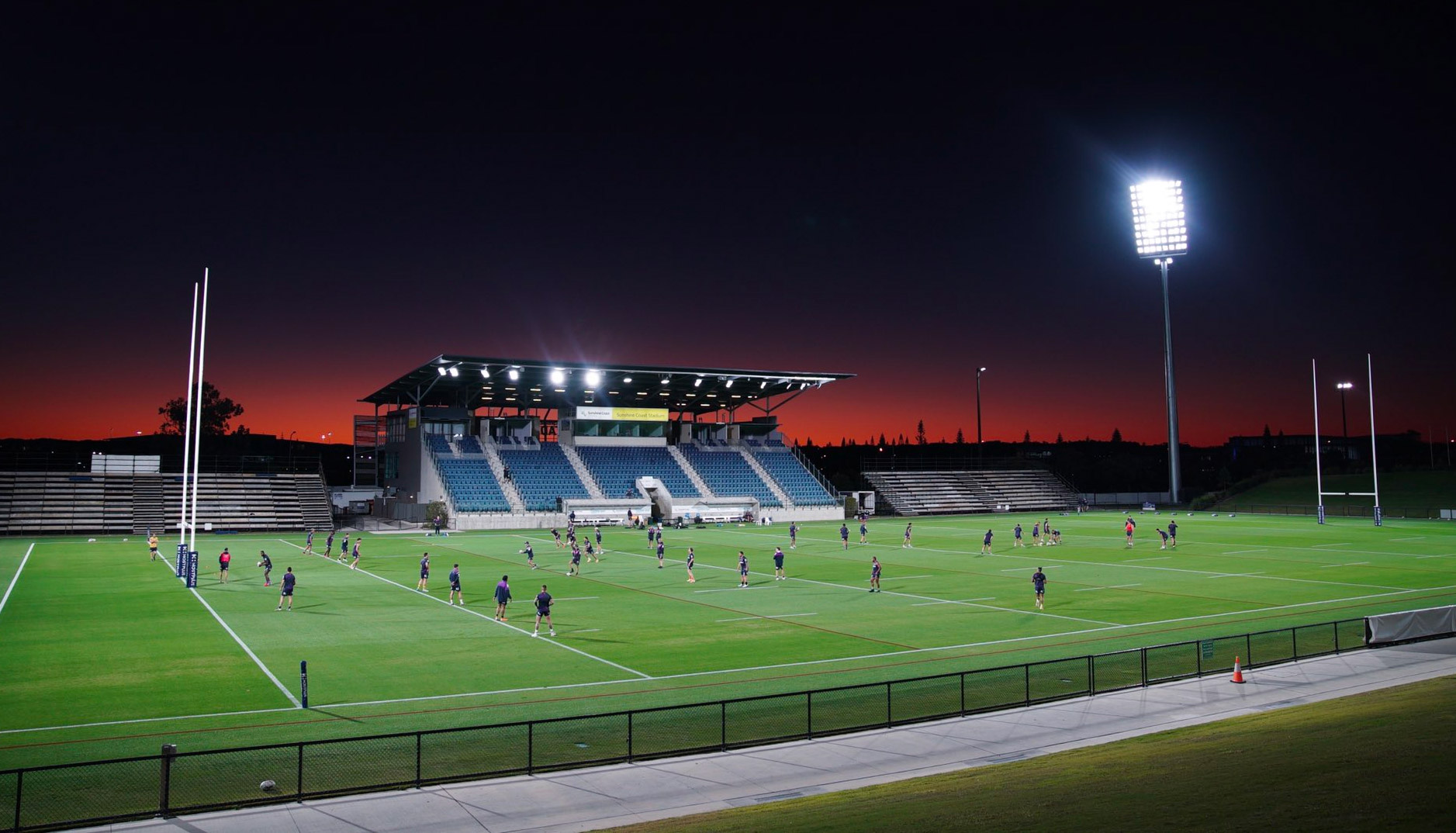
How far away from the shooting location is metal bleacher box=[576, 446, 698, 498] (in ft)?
279

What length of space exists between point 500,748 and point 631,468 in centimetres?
7260

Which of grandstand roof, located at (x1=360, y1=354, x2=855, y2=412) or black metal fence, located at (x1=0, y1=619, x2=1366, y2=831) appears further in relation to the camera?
grandstand roof, located at (x1=360, y1=354, x2=855, y2=412)

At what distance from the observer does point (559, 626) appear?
28766 mm

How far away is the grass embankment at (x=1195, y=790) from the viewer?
383 inches

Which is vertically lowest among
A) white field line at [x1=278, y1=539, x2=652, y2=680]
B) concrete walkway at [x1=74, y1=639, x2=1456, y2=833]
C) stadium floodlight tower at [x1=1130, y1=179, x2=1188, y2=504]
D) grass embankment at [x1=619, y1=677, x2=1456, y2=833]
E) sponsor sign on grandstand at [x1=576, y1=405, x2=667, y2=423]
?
white field line at [x1=278, y1=539, x2=652, y2=680]

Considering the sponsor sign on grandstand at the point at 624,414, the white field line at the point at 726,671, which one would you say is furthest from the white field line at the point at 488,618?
the sponsor sign on grandstand at the point at 624,414

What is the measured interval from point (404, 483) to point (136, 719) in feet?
229

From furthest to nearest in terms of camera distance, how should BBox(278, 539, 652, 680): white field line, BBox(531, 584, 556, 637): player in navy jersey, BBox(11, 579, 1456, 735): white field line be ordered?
BBox(531, 584, 556, 637): player in navy jersey → BBox(278, 539, 652, 680): white field line → BBox(11, 579, 1456, 735): white field line

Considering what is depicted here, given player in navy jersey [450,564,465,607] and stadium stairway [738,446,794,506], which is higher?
stadium stairway [738,446,794,506]

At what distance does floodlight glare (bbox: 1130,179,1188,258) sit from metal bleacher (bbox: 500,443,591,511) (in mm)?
56372

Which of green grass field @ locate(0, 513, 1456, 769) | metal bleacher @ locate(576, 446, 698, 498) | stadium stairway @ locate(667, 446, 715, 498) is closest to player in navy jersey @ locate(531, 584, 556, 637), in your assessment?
green grass field @ locate(0, 513, 1456, 769)

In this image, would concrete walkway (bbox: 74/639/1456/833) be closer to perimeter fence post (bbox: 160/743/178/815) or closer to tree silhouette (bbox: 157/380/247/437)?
perimeter fence post (bbox: 160/743/178/815)

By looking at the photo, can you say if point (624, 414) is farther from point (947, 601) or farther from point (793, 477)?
point (947, 601)

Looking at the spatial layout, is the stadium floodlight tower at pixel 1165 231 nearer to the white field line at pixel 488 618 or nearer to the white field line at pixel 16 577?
the white field line at pixel 488 618
